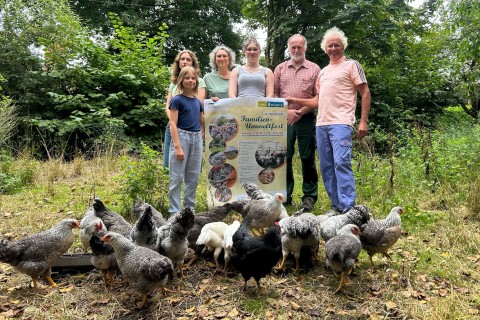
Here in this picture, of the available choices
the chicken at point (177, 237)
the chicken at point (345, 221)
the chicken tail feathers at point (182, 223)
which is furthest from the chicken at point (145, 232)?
the chicken at point (345, 221)

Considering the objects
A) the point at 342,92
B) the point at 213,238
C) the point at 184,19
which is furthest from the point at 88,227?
the point at 184,19

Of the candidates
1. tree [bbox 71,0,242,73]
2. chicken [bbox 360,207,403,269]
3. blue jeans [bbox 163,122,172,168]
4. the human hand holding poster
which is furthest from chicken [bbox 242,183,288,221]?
tree [bbox 71,0,242,73]

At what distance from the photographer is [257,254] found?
3150 mm

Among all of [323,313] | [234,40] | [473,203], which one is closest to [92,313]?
[323,313]

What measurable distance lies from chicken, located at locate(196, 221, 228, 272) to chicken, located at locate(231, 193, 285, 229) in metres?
0.43

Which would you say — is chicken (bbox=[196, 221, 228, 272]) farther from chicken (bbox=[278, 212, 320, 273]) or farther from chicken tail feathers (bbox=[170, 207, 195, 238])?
chicken (bbox=[278, 212, 320, 273])

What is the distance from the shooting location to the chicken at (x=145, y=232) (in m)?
3.50

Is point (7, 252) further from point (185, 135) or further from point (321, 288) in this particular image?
point (321, 288)

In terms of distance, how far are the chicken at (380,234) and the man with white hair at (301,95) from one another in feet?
5.12

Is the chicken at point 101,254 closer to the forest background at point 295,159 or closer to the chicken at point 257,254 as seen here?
the forest background at point 295,159

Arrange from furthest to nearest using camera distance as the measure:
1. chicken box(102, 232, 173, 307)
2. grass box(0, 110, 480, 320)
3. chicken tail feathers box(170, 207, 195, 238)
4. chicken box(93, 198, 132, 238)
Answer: chicken box(93, 198, 132, 238) < chicken tail feathers box(170, 207, 195, 238) < grass box(0, 110, 480, 320) < chicken box(102, 232, 173, 307)

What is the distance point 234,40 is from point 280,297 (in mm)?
17429

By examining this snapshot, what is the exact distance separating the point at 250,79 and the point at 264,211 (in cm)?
206

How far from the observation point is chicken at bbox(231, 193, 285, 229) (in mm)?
4195
